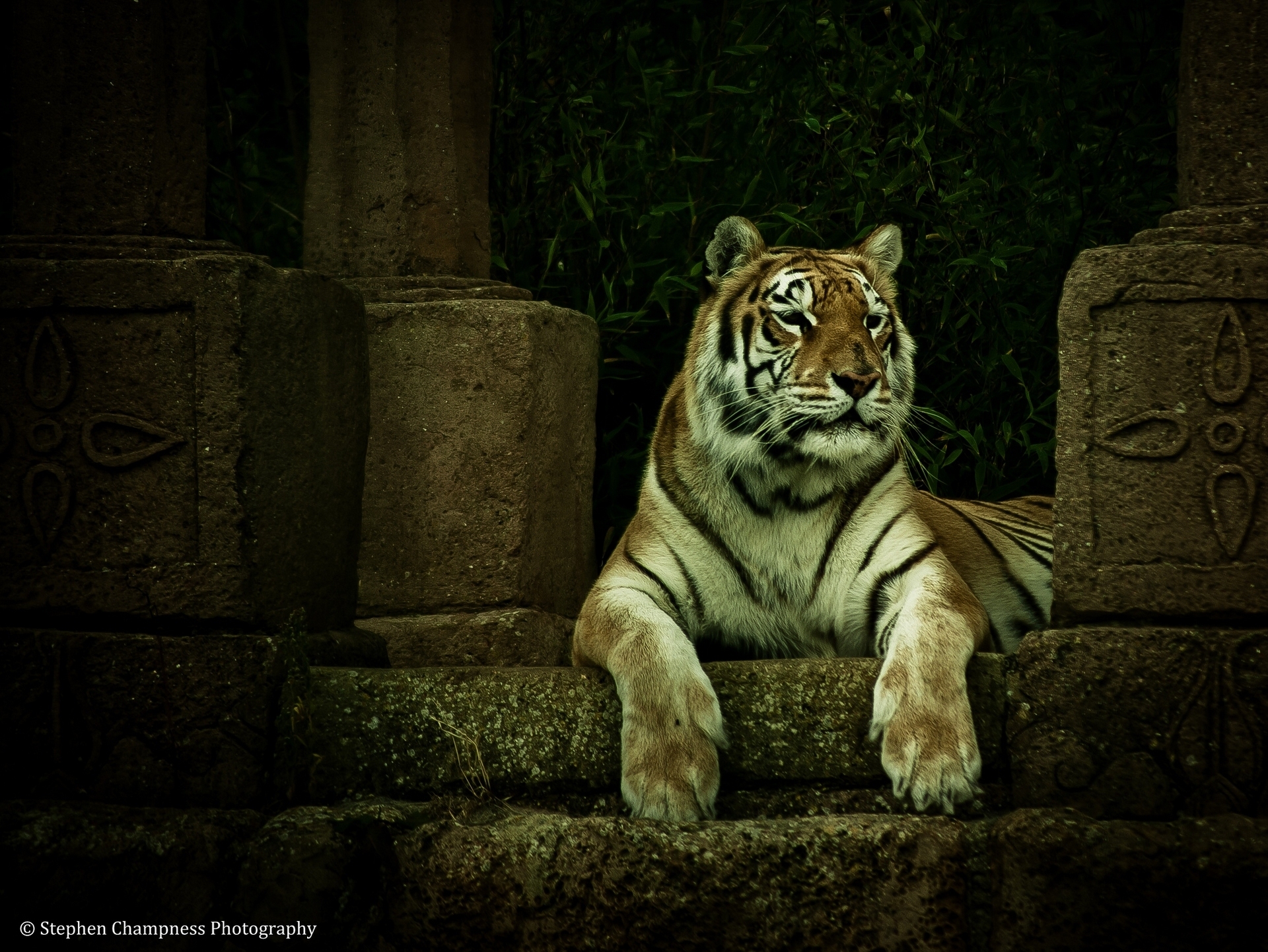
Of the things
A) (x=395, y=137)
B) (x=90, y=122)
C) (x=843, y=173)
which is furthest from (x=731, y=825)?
(x=843, y=173)

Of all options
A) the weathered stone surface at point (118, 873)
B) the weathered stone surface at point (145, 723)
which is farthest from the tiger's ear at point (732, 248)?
the weathered stone surface at point (118, 873)

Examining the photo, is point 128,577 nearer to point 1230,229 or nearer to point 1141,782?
point 1141,782

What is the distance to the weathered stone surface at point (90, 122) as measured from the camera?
2775 mm

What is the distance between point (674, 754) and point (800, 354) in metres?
1.05

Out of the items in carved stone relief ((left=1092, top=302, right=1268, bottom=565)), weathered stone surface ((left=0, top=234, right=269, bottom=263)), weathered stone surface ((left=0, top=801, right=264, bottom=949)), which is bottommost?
weathered stone surface ((left=0, top=801, right=264, bottom=949))

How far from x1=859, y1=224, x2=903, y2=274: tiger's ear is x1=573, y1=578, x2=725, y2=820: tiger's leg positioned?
1.29 m

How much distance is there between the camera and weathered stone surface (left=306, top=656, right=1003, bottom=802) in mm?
2508

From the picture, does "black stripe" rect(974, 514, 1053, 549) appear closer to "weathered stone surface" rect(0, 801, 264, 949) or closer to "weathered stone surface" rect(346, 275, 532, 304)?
"weathered stone surface" rect(346, 275, 532, 304)

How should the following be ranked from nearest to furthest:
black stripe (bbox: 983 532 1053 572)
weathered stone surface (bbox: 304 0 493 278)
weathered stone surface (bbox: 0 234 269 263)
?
weathered stone surface (bbox: 0 234 269 263)
weathered stone surface (bbox: 304 0 493 278)
black stripe (bbox: 983 532 1053 572)

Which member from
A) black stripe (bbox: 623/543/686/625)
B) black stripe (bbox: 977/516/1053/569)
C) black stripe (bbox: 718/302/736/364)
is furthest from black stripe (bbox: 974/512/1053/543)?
black stripe (bbox: 623/543/686/625)

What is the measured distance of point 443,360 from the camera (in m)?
3.47

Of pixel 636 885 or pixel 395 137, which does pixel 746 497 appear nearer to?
pixel 636 885

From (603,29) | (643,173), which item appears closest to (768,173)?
(643,173)

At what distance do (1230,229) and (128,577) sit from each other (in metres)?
2.16
